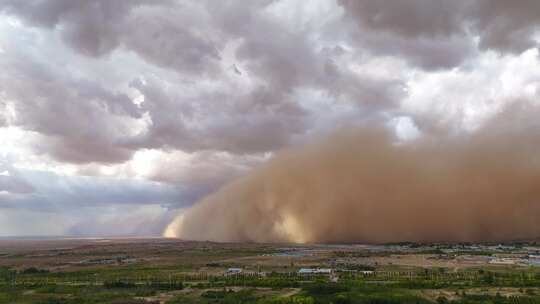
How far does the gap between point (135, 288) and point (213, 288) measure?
5.56 metres

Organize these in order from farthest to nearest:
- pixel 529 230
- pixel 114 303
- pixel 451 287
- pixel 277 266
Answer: pixel 529 230 → pixel 277 266 → pixel 451 287 → pixel 114 303

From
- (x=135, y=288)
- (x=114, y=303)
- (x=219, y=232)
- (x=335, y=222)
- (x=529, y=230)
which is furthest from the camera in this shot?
(x=219, y=232)

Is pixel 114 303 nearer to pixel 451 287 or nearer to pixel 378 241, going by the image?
pixel 451 287

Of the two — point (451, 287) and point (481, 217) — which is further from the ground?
point (481, 217)

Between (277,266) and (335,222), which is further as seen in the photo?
(335,222)

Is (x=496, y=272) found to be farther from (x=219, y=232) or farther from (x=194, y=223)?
(x=194, y=223)

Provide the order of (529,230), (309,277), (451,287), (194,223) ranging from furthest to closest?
(194,223)
(529,230)
(309,277)
(451,287)

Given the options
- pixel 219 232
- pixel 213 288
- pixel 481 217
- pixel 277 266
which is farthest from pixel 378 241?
pixel 213 288

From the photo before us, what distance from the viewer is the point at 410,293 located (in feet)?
87.3

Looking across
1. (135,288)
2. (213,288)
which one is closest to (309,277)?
(213,288)

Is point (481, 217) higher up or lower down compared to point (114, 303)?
higher up

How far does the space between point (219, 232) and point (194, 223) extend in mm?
25523

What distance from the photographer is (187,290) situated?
29.8 meters

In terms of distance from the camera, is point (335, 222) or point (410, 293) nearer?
point (410, 293)
